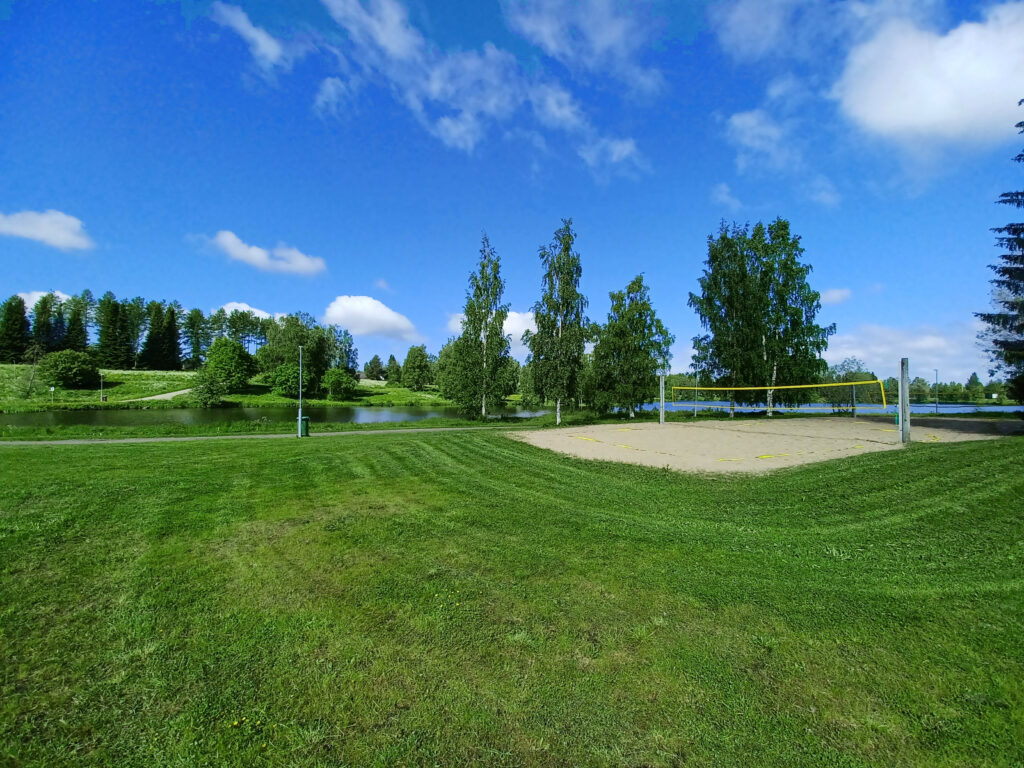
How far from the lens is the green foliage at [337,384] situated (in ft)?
239

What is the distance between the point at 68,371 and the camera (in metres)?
60.4

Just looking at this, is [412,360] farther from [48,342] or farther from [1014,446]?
[1014,446]

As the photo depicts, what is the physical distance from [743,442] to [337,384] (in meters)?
70.1

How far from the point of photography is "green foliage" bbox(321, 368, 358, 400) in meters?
72.8

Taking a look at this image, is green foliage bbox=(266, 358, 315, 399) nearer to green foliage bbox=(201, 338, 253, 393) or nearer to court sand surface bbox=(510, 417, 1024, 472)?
green foliage bbox=(201, 338, 253, 393)

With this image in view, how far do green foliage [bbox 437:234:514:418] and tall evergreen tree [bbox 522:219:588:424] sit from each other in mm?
6952

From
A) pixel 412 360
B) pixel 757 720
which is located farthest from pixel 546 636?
pixel 412 360

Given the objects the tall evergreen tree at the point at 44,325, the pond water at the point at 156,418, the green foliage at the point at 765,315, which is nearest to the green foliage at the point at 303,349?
the pond water at the point at 156,418

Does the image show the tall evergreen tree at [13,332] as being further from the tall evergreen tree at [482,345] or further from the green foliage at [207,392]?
the tall evergreen tree at [482,345]

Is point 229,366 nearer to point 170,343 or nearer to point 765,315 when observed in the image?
point 170,343

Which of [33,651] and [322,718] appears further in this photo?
[33,651]

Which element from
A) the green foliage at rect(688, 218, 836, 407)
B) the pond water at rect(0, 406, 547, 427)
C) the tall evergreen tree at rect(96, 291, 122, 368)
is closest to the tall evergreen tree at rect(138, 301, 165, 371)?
the tall evergreen tree at rect(96, 291, 122, 368)

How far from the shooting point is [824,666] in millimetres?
2674

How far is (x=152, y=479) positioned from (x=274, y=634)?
23.0 feet
